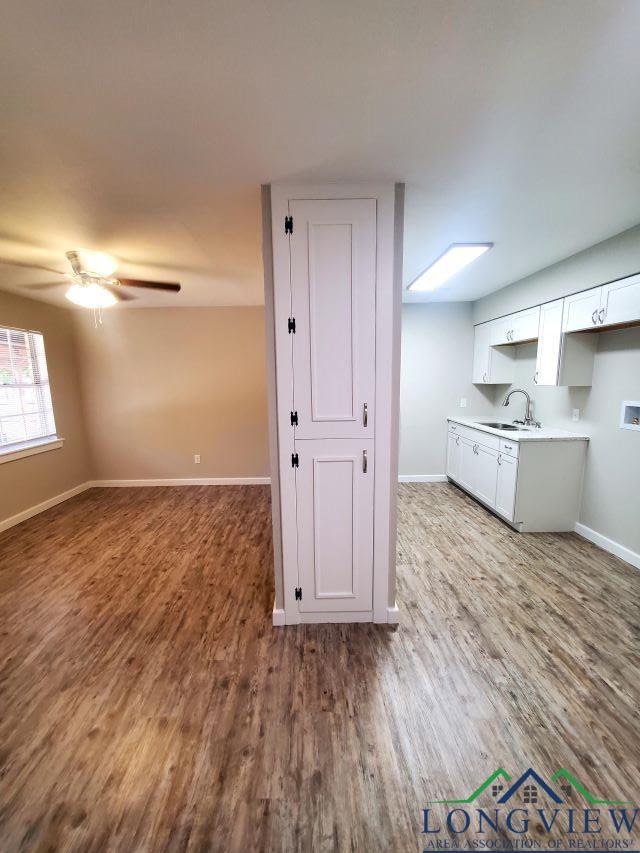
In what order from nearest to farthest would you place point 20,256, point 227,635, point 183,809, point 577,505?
point 183,809
point 227,635
point 20,256
point 577,505

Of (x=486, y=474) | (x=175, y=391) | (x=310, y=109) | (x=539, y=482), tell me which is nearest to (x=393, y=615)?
(x=539, y=482)

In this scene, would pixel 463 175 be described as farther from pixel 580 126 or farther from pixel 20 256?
pixel 20 256

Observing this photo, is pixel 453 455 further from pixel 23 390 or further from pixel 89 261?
pixel 23 390

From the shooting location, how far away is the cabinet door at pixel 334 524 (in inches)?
73.0

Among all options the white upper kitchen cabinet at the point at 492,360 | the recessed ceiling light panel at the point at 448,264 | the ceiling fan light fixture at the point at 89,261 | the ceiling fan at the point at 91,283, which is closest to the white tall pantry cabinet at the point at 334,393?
the recessed ceiling light panel at the point at 448,264

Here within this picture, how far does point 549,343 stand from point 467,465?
163 centimetres

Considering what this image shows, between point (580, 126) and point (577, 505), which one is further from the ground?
point (580, 126)

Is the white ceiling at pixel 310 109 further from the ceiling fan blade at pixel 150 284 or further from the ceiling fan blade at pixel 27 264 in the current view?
the ceiling fan blade at pixel 27 264

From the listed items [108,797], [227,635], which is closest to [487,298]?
[227,635]

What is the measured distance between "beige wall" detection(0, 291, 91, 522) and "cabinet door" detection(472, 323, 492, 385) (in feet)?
18.2

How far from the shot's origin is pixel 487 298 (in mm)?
4051

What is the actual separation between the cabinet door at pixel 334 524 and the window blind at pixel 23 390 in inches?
148

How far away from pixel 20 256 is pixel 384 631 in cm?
392

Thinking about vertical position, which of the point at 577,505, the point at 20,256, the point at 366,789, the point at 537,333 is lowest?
the point at 366,789
